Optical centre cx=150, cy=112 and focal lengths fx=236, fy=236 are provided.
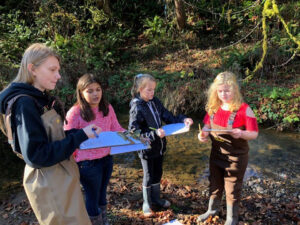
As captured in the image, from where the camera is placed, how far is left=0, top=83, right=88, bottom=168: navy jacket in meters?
1.73

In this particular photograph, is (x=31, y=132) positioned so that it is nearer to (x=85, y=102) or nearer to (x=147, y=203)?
(x=85, y=102)

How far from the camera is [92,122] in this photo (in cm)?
283

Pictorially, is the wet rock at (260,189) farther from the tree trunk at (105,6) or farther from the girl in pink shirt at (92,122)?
the tree trunk at (105,6)

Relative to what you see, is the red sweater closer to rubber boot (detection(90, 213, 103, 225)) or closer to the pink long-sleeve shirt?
the pink long-sleeve shirt

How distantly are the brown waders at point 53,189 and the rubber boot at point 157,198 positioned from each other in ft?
5.37

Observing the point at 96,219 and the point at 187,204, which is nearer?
the point at 96,219

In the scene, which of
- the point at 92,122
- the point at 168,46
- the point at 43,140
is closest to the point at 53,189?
the point at 43,140

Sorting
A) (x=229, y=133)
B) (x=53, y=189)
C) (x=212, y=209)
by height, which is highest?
(x=229, y=133)

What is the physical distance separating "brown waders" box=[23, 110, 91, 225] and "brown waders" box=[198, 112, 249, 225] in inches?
72.3

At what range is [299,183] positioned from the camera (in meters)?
4.61

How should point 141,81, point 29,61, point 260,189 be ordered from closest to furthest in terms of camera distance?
1. point 29,61
2. point 141,81
3. point 260,189

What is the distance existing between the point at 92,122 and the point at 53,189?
41.9 inches

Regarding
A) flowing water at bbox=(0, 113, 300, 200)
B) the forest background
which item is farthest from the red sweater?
the forest background

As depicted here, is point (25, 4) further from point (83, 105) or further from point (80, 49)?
point (83, 105)
